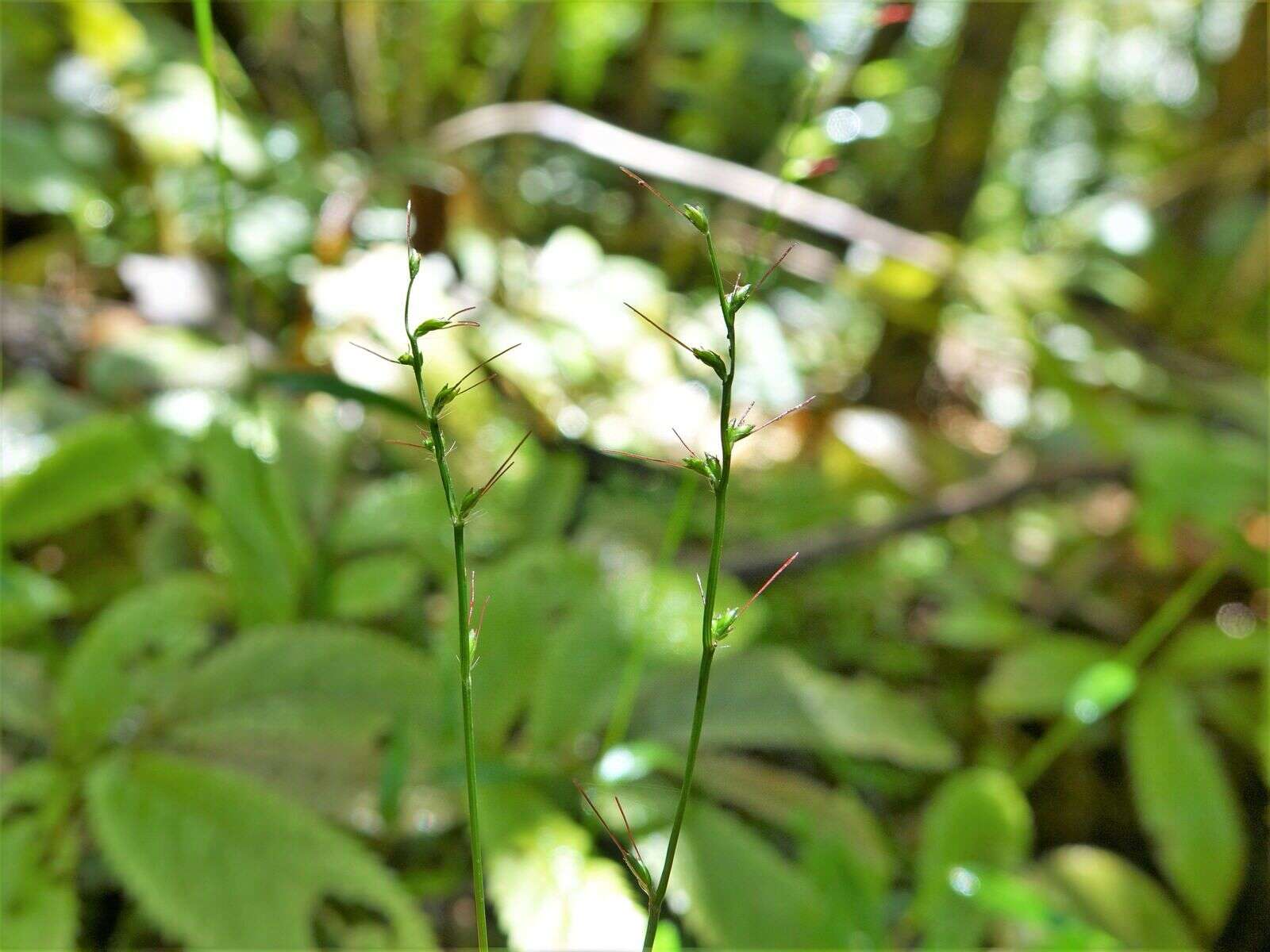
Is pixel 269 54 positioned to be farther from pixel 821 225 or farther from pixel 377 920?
pixel 377 920

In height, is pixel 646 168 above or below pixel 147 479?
above

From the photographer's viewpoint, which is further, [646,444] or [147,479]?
[646,444]

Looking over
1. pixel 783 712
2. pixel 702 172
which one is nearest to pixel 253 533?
pixel 783 712

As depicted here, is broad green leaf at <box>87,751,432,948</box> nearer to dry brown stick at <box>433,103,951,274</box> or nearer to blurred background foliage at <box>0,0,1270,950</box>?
blurred background foliage at <box>0,0,1270,950</box>

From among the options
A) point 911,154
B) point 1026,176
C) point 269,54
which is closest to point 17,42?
point 269,54

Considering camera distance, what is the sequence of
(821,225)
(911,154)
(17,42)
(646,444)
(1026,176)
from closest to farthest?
(646,444) → (821,225) → (17,42) → (911,154) → (1026,176)

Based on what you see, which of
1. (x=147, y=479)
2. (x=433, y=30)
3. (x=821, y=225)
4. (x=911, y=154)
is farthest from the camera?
(x=911, y=154)

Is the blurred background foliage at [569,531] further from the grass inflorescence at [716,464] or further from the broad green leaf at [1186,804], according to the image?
the grass inflorescence at [716,464]

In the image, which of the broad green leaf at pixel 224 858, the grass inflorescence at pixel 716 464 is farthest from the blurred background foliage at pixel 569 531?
the grass inflorescence at pixel 716 464
